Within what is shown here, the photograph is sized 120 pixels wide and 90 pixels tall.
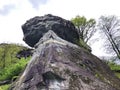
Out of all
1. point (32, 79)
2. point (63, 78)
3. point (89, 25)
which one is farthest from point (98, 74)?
point (89, 25)

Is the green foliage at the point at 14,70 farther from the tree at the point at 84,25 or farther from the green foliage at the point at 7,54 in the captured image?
the tree at the point at 84,25

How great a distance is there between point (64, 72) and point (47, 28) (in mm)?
13160

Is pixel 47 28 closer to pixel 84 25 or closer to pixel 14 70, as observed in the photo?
pixel 14 70

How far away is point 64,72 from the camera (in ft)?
32.7

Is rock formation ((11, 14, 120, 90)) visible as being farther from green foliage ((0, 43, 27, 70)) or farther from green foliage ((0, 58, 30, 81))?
green foliage ((0, 43, 27, 70))

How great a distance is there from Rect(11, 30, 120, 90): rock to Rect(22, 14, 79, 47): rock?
29.7ft

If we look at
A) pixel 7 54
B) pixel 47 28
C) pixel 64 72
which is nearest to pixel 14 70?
pixel 47 28

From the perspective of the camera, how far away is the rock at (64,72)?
31.2 ft

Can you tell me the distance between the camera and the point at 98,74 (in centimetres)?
1106

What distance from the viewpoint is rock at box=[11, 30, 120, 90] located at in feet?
31.2

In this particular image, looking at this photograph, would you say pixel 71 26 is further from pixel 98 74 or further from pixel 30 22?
pixel 98 74

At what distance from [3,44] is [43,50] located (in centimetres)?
3481

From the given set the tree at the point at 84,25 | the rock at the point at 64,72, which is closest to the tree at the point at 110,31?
the tree at the point at 84,25

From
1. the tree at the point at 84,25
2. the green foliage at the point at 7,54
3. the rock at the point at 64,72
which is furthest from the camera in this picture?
the tree at the point at 84,25
